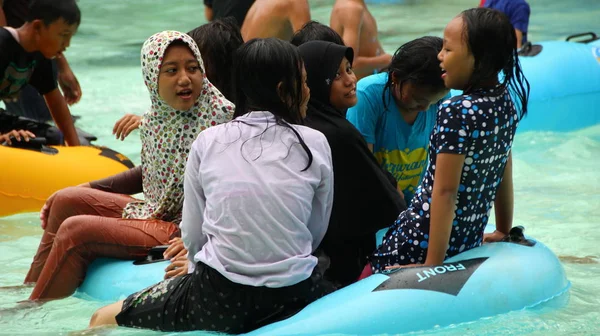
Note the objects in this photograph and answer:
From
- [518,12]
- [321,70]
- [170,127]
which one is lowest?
[170,127]

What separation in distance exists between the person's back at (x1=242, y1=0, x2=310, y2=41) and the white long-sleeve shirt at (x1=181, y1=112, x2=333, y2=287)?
2893 millimetres

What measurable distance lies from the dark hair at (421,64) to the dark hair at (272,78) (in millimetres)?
695

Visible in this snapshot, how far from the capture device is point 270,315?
275 cm

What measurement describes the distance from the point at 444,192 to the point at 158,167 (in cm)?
124

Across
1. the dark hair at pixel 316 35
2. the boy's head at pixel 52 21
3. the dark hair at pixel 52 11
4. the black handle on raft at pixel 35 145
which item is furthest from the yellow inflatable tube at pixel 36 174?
the dark hair at pixel 316 35

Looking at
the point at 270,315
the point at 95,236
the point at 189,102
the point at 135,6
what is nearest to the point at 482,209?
the point at 270,315

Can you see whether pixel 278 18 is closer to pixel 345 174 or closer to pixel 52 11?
pixel 52 11

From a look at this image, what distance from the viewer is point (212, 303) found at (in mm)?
2697

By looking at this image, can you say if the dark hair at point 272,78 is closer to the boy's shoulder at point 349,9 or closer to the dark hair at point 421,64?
the dark hair at point 421,64

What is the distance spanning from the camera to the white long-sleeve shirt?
2.61m

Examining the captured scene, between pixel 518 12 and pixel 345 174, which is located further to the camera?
pixel 518 12

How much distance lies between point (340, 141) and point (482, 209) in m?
0.54

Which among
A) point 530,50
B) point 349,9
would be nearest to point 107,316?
point 349,9

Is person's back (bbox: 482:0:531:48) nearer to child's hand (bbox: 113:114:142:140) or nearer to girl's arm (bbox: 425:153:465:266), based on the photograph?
child's hand (bbox: 113:114:142:140)
